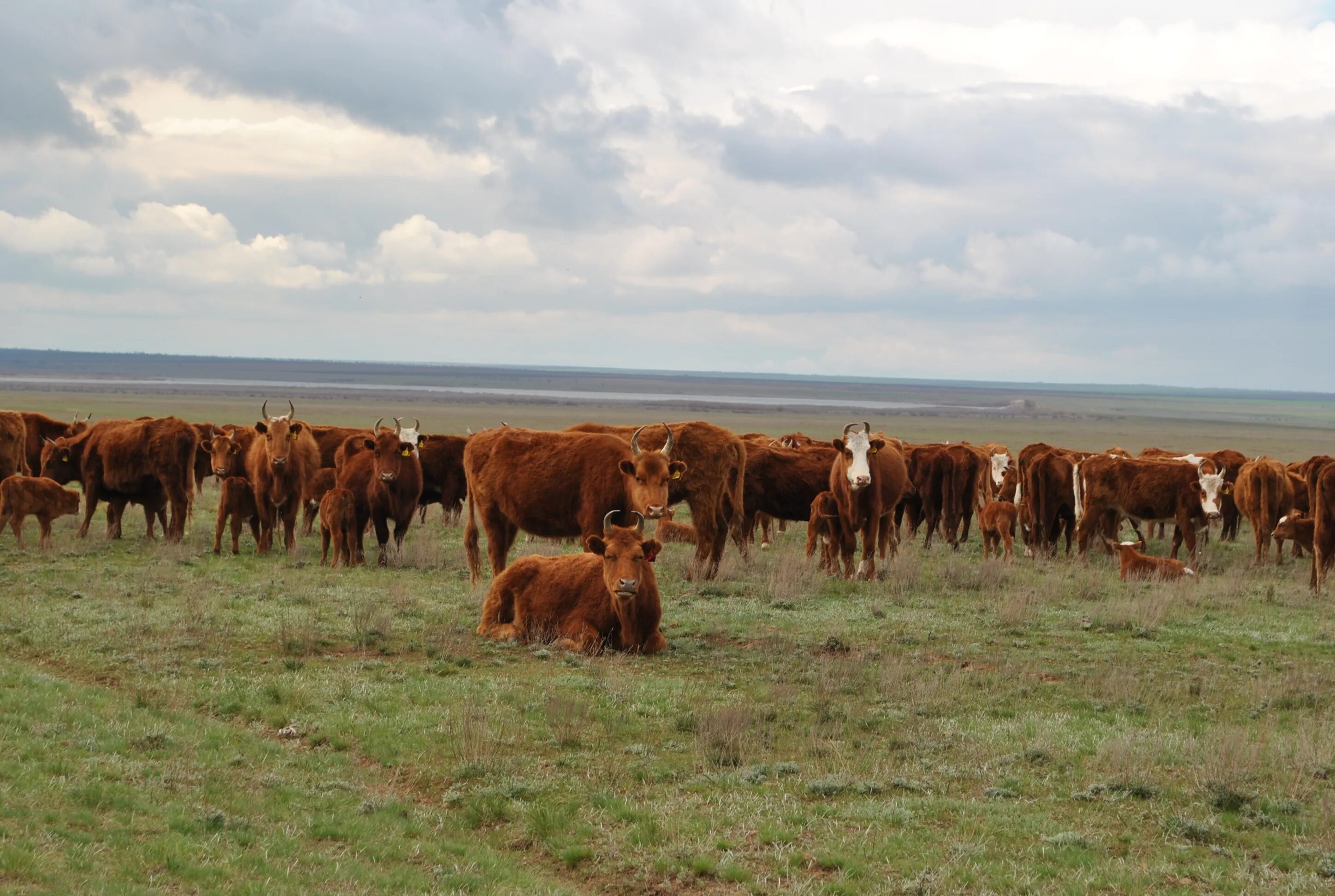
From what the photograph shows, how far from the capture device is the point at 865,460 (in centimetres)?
1881

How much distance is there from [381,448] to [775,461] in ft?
21.8

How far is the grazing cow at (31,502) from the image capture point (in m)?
19.7

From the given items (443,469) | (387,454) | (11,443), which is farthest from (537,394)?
(387,454)

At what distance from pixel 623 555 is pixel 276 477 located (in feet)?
31.5

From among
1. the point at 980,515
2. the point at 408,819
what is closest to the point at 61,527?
the point at 980,515

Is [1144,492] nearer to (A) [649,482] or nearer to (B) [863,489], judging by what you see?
(B) [863,489]

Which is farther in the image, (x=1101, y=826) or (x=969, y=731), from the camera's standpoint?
(x=969, y=731)

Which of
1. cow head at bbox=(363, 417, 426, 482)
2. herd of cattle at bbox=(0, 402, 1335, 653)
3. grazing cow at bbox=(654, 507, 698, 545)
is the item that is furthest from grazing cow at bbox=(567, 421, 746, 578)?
grazing cow at bbox=(654, 507, 698, 545)

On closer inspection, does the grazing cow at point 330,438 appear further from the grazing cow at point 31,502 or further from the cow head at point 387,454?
the grazing cow at point 31,502

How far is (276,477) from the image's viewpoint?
2027 cm

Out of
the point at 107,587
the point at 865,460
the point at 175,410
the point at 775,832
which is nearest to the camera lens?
the point at 775,832

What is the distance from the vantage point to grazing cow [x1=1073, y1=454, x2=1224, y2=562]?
22.9m

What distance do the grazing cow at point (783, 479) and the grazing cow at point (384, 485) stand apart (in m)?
5.46

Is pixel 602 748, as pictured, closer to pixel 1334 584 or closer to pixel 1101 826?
pixel 1101 826
